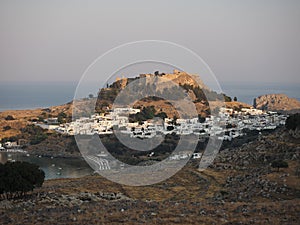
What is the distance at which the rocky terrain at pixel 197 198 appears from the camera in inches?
486

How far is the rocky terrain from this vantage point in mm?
12344

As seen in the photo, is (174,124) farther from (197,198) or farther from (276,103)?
(276,103)

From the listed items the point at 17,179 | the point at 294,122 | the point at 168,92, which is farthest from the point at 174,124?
the point at 17,179

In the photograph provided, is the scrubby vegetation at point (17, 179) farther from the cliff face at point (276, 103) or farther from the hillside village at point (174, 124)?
the cliff face at point (276, 103)

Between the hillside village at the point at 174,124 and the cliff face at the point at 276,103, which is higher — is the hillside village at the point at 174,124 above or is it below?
below

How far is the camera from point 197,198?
65.2ft

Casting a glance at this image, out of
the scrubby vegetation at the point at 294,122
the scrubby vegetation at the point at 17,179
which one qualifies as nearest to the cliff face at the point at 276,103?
the scrubby vegetation at the point at 294,122

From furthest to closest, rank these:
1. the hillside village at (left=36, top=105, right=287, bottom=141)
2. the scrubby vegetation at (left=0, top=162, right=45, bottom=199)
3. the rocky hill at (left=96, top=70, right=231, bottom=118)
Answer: the rocky hill at (left=96, top=70, right=231, bottom=118), the hillside village at (left=36, top=105, right=287, bottom=141), the scrubby vegetation at (left=0, top=162, right=45, bottom=199)

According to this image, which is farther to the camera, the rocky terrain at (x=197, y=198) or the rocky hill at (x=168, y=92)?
the rocky hill at (x=168, y=92)

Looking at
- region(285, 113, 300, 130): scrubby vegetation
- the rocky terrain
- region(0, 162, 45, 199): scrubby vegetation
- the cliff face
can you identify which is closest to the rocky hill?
the cliff face

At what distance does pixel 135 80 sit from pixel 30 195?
5493cm

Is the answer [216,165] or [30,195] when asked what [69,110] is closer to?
[216,165]

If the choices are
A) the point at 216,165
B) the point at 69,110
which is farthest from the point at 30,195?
the point at 69,110

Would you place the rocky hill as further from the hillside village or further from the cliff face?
the cliff face
